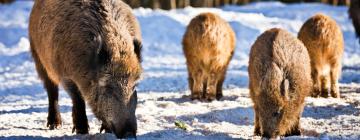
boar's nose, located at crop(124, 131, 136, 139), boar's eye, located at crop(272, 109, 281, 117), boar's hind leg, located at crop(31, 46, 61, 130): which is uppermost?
boar's eye, located at crop(272, 109, 281, 117)

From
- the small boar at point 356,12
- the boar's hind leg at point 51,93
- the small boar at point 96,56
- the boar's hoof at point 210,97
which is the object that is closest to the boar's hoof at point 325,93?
the boar's hoof at point 210,97

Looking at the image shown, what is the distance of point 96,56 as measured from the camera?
676cm

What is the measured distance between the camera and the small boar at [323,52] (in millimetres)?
10773

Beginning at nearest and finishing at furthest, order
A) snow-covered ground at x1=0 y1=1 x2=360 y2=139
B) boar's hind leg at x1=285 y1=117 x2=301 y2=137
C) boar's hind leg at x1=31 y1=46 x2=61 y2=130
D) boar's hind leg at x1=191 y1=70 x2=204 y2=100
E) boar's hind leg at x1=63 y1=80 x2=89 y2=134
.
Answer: boar's hind leg at x1=285 y1=117 x2=301 y2=137 < boar's hind leg at x1=63 y1=80 x2=89 y2=134 < snow-covered ground at x1=0 y1=1 x2=360 y2=139 < boar's hind leg at x1=31 y1=46 x2=61 y2=130 < boar's hind leg at x1=191 y1=70 x2=204 y2=100

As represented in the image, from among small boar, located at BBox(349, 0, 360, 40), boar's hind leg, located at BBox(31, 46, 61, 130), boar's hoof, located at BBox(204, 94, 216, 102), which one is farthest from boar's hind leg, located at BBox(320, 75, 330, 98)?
small boar, located at BBox(349, 0, 360, 40)

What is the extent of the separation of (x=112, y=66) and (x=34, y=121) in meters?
2.74

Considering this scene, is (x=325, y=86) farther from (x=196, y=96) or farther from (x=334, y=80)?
(x=196, y=96)

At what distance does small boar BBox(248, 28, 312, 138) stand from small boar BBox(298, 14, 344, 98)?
3470 millimetres

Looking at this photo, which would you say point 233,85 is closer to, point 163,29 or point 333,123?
point 333,123

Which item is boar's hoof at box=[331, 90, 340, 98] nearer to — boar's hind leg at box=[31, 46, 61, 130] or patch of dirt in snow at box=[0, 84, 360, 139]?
patch of dirt in snow at box=[0, 84, 360, 139]

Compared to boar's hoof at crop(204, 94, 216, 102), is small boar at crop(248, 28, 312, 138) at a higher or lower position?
higher

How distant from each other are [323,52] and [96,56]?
5293 mm

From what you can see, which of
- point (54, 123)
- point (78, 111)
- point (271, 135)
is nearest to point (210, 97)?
point (54, 123)

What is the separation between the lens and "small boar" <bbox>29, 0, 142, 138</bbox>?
21.8 feet
